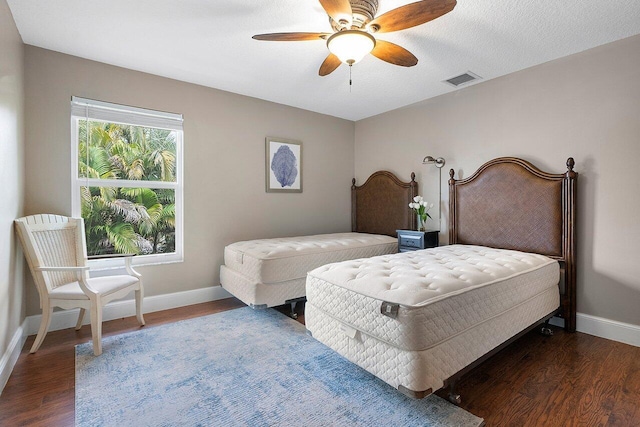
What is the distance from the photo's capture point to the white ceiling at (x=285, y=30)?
2072 mm

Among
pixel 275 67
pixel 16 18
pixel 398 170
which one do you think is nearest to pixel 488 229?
pixel 398 170

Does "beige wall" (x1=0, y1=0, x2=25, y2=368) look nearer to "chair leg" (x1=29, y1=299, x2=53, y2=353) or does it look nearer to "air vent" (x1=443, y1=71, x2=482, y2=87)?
"chair leg" (x1=29, y1=299, x2=53, y2=353)

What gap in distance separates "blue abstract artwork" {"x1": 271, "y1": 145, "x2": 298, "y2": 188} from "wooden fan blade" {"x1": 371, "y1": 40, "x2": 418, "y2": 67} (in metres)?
2.04

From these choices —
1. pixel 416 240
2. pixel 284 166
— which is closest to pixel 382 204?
pixel 416 240

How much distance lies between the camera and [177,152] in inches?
134

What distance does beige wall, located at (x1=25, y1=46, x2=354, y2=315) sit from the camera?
8.84ft

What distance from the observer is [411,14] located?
1.79 m

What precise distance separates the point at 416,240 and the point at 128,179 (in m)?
3.06

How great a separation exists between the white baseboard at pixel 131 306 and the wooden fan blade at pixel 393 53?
286cm

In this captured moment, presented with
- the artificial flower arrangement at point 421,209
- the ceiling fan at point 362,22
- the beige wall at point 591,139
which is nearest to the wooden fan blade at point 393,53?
the ceiling fan at point 362,22

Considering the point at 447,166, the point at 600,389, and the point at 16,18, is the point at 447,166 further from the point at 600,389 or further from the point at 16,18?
the point at 16,18

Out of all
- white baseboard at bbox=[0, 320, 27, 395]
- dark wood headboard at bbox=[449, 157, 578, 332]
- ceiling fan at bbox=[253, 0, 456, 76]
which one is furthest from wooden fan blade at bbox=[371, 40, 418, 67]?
white baseboard at bbox=[0, 320, 27, 395]

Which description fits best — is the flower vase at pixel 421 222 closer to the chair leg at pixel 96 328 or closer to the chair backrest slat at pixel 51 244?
the chair leg at pixel 96 328

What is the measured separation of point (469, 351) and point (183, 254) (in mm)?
2825
